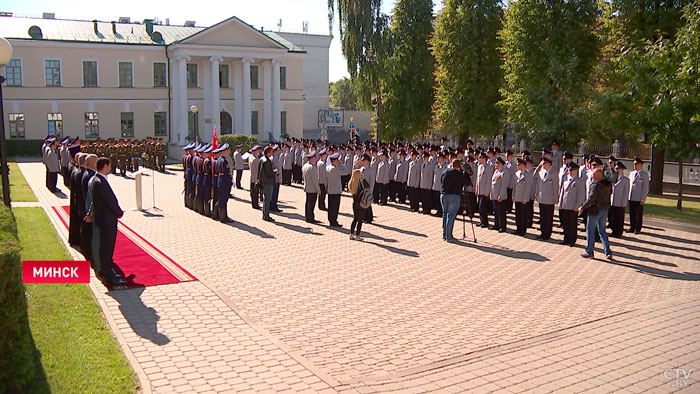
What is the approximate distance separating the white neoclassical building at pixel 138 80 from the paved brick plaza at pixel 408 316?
114 ft

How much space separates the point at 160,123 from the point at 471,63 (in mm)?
26398

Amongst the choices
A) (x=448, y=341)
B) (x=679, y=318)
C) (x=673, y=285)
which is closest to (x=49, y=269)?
(x=448, y=341)

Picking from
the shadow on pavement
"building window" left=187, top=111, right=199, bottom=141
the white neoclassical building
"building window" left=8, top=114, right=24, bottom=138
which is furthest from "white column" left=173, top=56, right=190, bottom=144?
the shadow on pavement

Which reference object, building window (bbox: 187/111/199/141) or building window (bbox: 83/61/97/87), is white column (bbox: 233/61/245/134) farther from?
building window (bbox: 83/61/97/87)

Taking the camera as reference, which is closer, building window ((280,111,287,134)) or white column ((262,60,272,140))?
white column ((262,60,272,140))

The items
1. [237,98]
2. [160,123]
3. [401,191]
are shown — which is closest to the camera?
[401,191]

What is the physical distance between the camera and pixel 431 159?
18.9 metres

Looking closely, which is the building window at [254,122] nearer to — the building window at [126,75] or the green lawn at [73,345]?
the building window at [126,75]

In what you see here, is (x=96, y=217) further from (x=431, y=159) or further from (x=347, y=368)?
(x=431, y=159)

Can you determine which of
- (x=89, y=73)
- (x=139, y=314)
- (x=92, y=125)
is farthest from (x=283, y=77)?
(x=139, y=314)

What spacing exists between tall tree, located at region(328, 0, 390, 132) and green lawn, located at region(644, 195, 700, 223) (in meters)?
19.1

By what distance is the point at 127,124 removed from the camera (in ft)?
155

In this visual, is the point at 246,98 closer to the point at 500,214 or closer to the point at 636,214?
the point at 500,214

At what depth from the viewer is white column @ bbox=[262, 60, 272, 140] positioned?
4997cm
